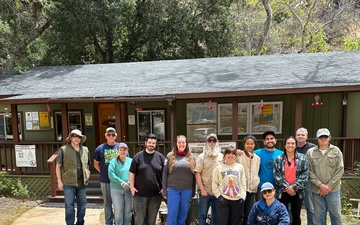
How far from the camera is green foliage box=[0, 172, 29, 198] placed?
7.29 metres

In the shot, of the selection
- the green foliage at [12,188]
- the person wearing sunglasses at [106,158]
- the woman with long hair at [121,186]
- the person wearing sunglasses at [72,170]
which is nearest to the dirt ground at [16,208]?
the green foliage at [12,188]

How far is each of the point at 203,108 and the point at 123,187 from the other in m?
4.64

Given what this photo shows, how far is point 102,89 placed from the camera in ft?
26.3

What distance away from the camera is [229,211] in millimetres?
4051

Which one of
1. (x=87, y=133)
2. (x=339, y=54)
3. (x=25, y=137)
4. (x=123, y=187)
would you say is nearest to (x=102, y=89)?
(x=87, y=133)

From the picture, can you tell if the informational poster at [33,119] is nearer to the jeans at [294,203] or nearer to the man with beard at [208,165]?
the man with beard at [208,165]

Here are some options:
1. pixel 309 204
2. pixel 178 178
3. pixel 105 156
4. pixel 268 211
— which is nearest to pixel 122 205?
pixel 105 156

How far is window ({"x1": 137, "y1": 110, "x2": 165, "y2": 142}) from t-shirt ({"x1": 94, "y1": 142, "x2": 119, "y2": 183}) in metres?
4.28

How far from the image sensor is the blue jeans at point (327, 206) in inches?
169

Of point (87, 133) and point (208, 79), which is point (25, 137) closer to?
point (87, 133)

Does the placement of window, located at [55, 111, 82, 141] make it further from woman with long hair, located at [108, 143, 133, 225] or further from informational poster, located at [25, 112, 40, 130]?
woman with long hair, located at [108, 143, 133, 225]

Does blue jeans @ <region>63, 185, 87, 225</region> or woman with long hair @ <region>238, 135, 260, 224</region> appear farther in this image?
blue jeans @ <region>63, 185, 87, 225</region>

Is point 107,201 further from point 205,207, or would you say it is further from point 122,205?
point 205,207

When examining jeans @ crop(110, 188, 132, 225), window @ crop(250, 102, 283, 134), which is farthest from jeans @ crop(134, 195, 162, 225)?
window @ crop(250, 102, 283, 134)
